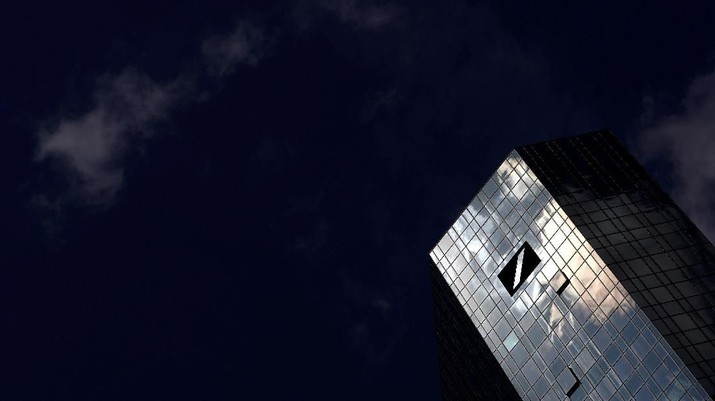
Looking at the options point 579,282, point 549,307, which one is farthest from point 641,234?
point 549,307

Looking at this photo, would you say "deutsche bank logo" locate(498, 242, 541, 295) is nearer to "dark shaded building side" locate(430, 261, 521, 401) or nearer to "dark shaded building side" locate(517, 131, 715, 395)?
"dark shaded building side" locate(517, 131, 715, 395)

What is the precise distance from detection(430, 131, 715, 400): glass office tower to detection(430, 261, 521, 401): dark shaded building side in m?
0.36

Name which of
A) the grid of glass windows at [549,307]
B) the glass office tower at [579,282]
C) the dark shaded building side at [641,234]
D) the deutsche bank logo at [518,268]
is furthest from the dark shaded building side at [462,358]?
A: the dark shaded building side at [641,234]

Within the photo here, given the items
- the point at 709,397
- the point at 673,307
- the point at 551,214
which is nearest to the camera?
the point at 709,397

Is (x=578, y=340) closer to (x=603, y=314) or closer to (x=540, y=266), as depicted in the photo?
(x=603, y=314)

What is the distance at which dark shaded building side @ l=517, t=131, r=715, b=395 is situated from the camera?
A: 85.9 meters

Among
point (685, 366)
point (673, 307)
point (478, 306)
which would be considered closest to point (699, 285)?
point (673, 307)

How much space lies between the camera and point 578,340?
310 feet

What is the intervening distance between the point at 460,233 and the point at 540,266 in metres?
18.4

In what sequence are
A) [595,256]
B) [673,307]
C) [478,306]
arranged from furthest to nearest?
1. [478,306]
2. [595,256]
3. [673,307]

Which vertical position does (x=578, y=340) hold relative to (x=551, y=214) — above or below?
below

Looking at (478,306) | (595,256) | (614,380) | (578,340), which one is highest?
(478,306)

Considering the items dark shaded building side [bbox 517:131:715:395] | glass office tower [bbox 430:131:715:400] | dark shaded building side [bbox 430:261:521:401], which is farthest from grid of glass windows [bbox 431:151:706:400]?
dark shaded building side [bbox 430:261:521:401]

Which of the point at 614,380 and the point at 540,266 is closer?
the point at 614,380
